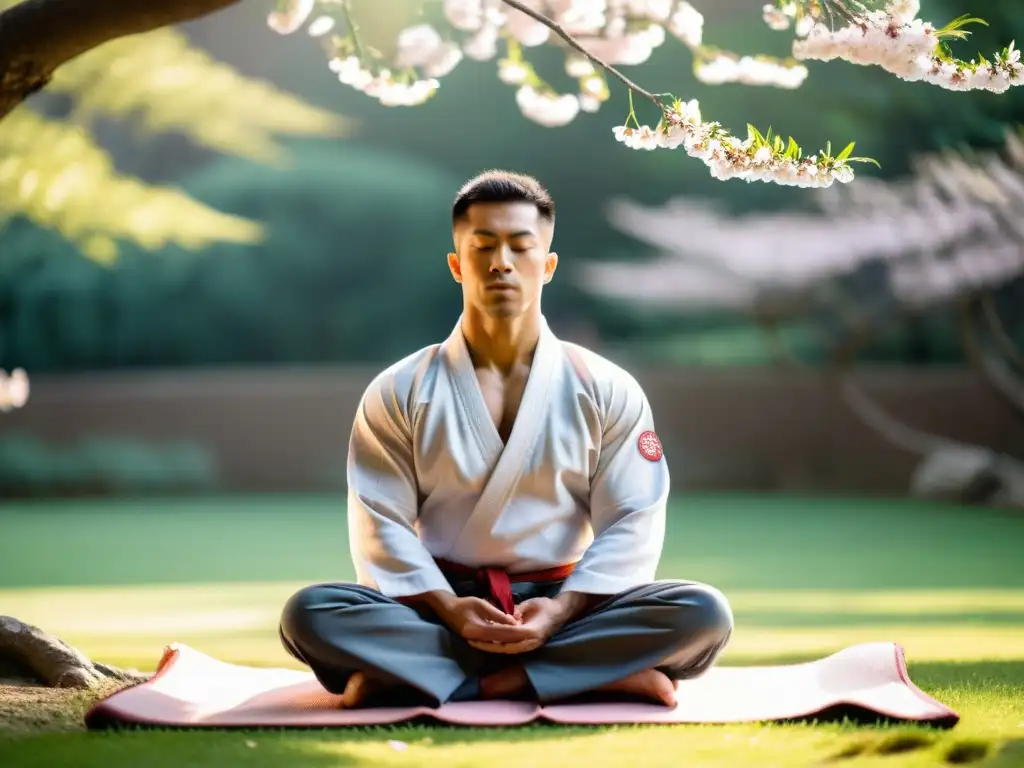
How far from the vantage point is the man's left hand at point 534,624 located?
240 centimetres

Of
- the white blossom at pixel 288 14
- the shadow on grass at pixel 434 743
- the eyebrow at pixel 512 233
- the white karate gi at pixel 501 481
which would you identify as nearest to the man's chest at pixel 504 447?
the white karate gi at pixel 501 481

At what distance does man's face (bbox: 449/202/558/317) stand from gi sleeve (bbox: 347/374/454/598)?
25 cm

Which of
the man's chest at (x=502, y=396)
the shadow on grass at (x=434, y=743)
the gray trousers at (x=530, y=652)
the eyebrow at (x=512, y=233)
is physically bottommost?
the shadow on grass at (x=434, y=743)

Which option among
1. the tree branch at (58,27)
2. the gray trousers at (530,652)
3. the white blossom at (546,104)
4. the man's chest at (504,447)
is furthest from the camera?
the white blossom at (546,104)

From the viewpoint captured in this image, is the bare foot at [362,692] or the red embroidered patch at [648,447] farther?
the red embroidered patch at [648,447]

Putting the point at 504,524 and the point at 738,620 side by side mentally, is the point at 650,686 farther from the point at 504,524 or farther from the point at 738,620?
the point at 738,620

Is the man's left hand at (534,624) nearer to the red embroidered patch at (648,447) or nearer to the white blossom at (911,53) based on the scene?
the red embroidered patch at (648,447)

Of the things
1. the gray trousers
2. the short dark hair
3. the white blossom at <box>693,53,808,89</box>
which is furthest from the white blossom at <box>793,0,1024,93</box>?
the gray trousers

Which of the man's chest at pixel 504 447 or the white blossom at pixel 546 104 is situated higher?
the white blossom at pixel 546 104

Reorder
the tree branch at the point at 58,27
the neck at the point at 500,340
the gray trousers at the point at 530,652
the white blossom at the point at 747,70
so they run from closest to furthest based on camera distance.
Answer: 1. the tree branch at the point at 58,27
2. the gray trousers at the point at 530,652
3. the neck at the point at 500,340
4. the white blossom at the point at 747,70

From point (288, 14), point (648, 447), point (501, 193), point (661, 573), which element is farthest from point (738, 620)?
point (288, 14)

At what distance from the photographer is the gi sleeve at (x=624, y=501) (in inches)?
98.9

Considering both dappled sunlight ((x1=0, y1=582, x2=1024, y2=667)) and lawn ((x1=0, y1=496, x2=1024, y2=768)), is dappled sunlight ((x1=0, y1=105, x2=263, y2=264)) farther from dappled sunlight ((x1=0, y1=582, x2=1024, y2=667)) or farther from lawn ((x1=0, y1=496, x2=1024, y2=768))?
dappled sunlight ((x1=0, y1=582, x2=1024, y2=667))

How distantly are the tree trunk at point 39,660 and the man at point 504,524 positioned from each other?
49cm
